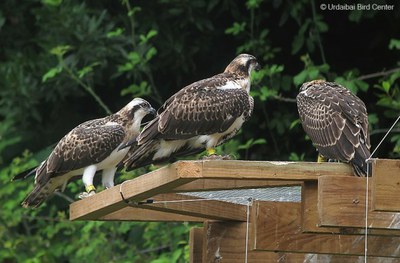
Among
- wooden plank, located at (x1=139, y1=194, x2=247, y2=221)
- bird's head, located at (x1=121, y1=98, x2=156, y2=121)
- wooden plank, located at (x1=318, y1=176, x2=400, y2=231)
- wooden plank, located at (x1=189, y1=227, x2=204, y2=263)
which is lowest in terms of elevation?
wooden plank, located at (x1=189, y1=227, x2=204, y2=263)

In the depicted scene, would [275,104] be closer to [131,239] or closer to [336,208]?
[131,239]

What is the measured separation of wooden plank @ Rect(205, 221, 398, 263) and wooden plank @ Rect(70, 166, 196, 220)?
1.75 feet

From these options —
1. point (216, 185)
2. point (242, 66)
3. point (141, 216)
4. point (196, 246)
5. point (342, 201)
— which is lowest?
point (196, 246)

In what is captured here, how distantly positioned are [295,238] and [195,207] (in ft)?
2.13

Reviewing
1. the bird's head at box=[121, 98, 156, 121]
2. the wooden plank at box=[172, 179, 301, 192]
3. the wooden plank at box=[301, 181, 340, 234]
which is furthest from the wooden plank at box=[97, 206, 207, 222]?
the wooden plank at box=[301, 181, 340, 234]

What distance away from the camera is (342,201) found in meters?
6.00

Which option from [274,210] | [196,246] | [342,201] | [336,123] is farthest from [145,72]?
[342,201]

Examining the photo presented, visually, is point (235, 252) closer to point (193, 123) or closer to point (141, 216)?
point (193, 123)

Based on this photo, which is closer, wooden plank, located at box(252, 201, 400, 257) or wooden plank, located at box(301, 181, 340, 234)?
wooden plank, located at box(301, 181, 340, 234)

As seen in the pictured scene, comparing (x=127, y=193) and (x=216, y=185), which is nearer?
(x=127, y=193)

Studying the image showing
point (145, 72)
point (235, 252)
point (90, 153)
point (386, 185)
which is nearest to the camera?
point (386, 185)

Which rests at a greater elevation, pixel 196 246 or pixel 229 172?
pixel 229 172

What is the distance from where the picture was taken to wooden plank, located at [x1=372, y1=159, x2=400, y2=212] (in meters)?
5.78

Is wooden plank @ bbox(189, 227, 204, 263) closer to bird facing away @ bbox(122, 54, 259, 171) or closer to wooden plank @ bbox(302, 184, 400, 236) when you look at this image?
bird facing away @ bbox(122, 54, 259, 171)
